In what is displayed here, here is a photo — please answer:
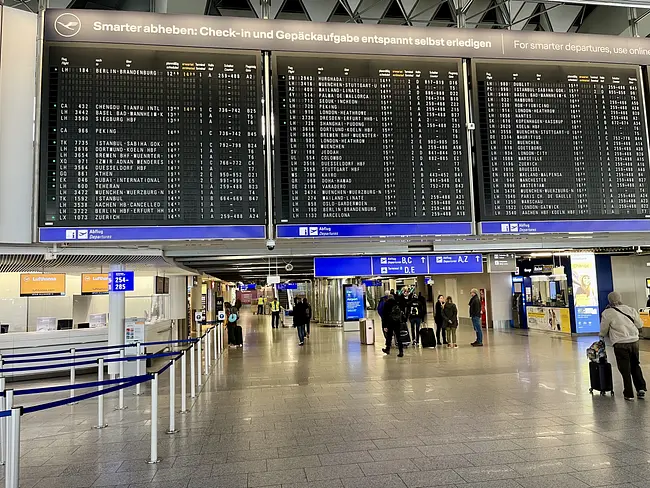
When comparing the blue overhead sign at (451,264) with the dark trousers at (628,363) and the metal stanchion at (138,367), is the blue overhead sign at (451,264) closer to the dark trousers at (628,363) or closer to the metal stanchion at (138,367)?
the dark trousers at (628,363)

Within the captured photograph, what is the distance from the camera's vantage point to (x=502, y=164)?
6.82 meters

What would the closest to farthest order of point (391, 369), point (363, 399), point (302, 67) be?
point (302, 67), point (363, 399), point (391, 369)

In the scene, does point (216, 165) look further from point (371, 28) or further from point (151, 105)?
point (371, 28)

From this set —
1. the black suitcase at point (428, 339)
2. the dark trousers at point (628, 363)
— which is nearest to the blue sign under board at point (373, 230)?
the dark trousers at point (628, 363)

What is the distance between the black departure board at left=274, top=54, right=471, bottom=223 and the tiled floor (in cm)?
264

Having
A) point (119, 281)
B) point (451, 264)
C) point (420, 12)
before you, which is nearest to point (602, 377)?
point (451, 264)

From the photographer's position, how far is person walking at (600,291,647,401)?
23.3ft

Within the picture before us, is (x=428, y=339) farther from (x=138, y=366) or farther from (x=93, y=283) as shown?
(x=93, y=283)

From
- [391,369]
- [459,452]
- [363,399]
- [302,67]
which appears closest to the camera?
[459,452]

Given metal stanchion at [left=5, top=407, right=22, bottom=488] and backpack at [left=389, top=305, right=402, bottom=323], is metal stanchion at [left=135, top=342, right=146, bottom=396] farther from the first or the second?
backpack at [left=389, top=305, right=402, bottom=323]

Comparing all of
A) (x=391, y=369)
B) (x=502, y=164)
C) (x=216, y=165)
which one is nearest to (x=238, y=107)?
(x=216, y=165)

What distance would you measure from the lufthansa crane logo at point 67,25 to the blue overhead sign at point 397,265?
5.18 meters

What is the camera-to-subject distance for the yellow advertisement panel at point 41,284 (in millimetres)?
15094

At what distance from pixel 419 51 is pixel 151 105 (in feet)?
11.9
